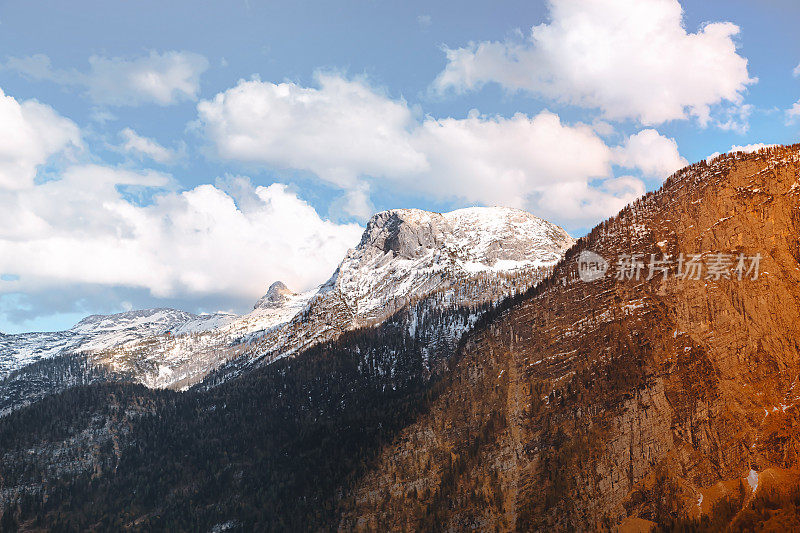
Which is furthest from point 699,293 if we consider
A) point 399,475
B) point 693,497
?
point 399,475

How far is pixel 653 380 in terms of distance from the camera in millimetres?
112312

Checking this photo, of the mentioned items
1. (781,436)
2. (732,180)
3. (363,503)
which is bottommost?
(363,503)

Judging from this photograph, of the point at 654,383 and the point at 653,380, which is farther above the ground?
the point at 653,380

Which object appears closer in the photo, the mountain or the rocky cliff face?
the mountain

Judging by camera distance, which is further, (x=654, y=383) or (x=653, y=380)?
(x=653, y=380)

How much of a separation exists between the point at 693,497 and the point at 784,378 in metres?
24.7

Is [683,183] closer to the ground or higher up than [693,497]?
higher up

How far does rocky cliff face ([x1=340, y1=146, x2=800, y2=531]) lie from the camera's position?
3954 inches

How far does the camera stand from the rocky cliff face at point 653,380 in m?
100

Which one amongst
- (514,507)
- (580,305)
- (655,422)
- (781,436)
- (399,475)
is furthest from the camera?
(399,475)

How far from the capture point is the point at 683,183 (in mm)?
125250

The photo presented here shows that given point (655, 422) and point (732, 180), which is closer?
point (655, 422)

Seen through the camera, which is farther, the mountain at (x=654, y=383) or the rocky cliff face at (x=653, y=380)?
the rocky cliff face at (x=653, y=380)

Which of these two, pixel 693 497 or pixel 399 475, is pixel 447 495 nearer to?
pixel 399 475
